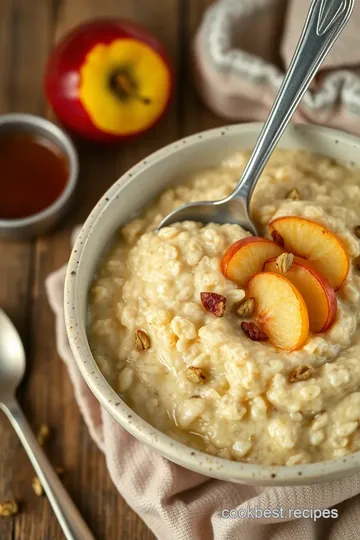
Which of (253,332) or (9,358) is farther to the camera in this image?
(9,358)

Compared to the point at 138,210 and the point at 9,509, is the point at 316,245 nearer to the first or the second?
the point at 138,210

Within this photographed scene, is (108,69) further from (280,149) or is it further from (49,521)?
(49,521)

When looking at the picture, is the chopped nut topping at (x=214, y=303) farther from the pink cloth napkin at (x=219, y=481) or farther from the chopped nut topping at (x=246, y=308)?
the pink cloth napkin at (x=219, y=481)

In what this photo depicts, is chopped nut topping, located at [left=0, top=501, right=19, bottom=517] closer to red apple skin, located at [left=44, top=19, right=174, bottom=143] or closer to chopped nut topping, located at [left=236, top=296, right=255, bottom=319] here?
chopped nut topping, located at [left=236, top=296, right=255, bottom=319]

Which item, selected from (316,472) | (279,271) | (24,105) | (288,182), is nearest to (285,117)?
(288,182)

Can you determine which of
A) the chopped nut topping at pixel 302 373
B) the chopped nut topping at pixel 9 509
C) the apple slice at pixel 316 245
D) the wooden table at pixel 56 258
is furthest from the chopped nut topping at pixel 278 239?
the chopped nut topping at pixel 9 509

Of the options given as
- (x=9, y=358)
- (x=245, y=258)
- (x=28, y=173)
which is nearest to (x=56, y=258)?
(x=28, y=173)

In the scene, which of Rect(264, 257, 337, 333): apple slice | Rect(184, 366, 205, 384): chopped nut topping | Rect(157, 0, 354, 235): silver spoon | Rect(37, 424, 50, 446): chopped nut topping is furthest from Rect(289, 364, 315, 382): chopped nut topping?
Rect(37, 424, 50, 446): chopped nut topping
